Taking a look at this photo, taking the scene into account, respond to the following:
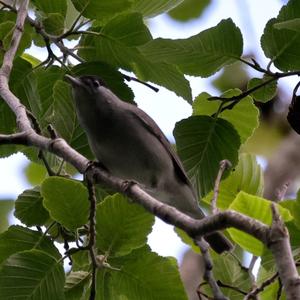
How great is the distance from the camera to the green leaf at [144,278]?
8.90 feet

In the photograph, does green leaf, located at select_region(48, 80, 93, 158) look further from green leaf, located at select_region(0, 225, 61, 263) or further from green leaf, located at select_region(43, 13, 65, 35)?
green leaf, located at select_region(0, 225, 61, 263)

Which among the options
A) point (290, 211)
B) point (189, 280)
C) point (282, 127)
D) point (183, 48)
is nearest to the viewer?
point (290, 211)

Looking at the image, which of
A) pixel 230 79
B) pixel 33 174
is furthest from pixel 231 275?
pixel 230 79

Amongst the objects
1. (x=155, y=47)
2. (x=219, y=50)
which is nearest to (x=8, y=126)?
(x=155, y=47)

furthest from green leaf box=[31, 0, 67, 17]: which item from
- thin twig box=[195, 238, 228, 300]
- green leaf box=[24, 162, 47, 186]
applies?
green leaf box=[24, 162, 47, 186]

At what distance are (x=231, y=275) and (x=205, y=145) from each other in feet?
1.82

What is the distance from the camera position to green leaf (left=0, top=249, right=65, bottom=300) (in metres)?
2.68

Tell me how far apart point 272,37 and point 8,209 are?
1876mm

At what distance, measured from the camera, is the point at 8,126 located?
3262 millimetres

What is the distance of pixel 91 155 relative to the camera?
3.46m

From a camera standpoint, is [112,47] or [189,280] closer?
[112,47]

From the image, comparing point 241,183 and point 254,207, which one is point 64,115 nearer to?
point 241,183

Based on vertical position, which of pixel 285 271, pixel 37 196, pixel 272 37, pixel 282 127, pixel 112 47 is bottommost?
pixel 285 271

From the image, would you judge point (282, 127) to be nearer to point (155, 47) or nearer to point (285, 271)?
point (155, 47)
